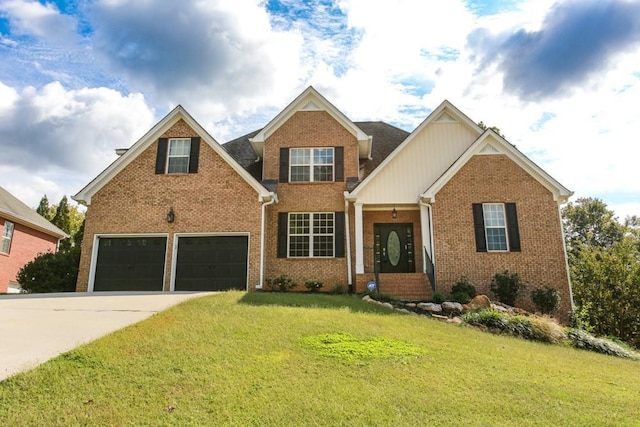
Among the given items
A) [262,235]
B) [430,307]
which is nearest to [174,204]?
[262,235]

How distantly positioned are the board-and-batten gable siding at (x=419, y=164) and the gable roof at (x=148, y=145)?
4.14 metres

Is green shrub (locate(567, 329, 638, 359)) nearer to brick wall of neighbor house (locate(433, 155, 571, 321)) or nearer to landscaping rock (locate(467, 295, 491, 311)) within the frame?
landscaping rock (locate(467, 295, 491, 311))

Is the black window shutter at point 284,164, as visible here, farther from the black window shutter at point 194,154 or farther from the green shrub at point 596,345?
the green shrub at point 596,345

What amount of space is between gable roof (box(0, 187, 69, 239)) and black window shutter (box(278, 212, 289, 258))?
15.9m

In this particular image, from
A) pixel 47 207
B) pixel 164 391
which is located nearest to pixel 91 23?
pixel 164 391

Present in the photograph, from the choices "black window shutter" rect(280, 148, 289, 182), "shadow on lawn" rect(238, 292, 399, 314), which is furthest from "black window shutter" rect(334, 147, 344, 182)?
"shadow on lawn" rect(238, 292, 399, 314)

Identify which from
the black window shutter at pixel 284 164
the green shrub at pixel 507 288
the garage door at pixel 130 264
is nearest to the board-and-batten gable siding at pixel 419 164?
the black window shutter at pixel 284 164

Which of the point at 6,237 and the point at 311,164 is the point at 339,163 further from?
the point at 6,237

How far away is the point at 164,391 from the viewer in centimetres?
512

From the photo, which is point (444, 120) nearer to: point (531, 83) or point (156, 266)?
point (531, 83)

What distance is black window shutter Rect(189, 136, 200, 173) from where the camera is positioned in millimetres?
15707

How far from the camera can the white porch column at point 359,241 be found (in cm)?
1493

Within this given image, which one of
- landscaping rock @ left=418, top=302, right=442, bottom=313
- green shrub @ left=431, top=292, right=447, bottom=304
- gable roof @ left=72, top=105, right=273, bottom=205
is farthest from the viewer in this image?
gable roof @ left=72, top=105, right=273, bottom=205

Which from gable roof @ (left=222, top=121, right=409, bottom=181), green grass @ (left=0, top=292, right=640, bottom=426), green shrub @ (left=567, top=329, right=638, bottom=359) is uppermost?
gable roof @ (left=222, top=121, right=409, bottom=181)
